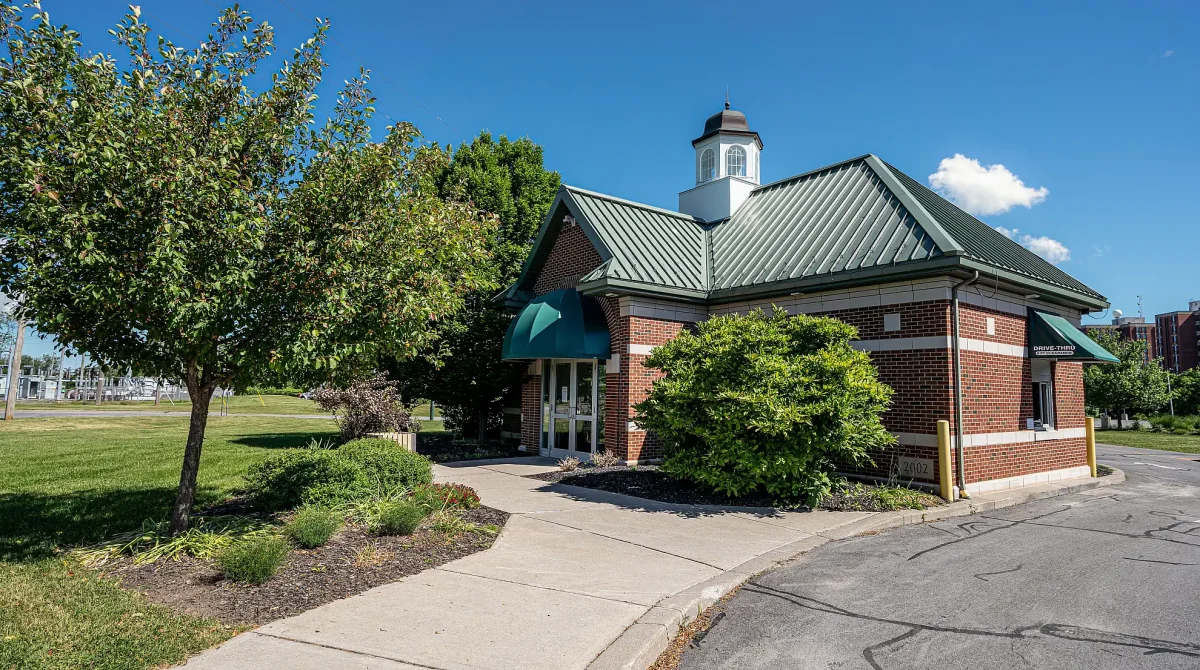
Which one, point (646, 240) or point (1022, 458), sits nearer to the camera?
point (1022, 458)

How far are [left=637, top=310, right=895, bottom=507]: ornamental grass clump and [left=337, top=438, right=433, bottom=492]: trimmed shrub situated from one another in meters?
3.77

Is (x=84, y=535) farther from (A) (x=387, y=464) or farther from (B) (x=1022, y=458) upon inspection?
(B) (x=1022, y=458)

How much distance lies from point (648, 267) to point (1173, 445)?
24728 mm

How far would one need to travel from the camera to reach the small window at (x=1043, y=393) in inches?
524

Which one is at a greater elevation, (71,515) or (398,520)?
(398,520)

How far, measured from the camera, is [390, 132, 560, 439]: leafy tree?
59.4ft

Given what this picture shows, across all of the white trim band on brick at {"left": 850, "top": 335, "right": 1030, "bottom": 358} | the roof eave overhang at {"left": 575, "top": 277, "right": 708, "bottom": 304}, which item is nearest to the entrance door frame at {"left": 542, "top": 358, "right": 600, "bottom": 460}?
the roof eave overhang at {"left": 575, "top": 277, "right": 708, "bottom": 304}

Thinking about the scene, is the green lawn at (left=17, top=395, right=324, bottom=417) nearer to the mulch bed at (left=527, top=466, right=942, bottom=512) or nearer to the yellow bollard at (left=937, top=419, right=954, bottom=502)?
the mulch bed at (left=527, top=466, right=942, bottom=512)

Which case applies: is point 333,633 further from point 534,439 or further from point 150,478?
point 534,439

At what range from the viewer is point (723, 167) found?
63.2ft

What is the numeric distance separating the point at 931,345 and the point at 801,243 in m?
3.97

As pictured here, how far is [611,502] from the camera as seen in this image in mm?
10219

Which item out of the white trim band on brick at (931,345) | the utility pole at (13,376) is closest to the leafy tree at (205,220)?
the white trim band on brick at (931,345)

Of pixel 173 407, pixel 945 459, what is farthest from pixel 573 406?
pixel 173 407
